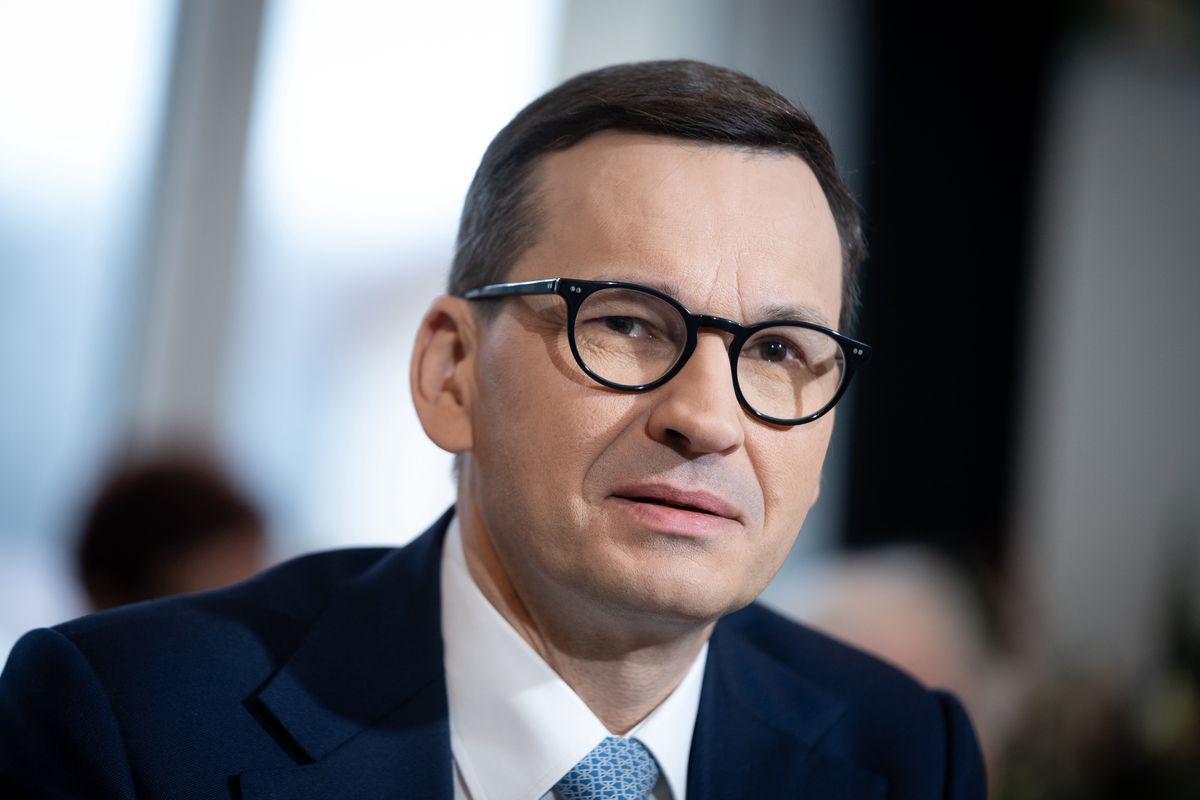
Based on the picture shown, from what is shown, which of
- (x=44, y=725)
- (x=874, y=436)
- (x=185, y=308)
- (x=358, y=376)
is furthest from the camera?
(x=874, y=436)

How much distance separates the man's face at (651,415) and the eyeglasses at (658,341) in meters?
0.01

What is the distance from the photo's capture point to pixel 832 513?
15.0 ft

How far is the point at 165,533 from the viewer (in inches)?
92.0

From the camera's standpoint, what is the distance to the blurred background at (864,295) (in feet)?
9.66

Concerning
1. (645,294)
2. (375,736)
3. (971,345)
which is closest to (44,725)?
(375,736)

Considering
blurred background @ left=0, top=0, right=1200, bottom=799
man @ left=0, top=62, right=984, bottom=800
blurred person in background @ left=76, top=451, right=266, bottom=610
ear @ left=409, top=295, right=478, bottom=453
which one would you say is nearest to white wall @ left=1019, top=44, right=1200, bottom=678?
blurred background @ left=0, top=0, right=1200, bottom=799

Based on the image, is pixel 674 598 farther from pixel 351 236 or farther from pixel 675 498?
pixel 351 236

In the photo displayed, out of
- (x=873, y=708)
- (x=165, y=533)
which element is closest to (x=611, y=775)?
(x=873, y=708)

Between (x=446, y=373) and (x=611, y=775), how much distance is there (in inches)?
19.6

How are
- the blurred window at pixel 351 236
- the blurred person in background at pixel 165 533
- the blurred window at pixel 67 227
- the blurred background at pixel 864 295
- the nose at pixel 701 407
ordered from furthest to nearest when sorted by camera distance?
1. the blurred window at pixel 351 236
2. the blurred background at pixel 864 295
3. the blurred window at pixel 67 227
4. the blurred person in background at pixel 165 533
5. the nose at pixel 701 407

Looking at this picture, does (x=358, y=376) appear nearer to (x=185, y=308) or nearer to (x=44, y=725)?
(x=185, y=308)

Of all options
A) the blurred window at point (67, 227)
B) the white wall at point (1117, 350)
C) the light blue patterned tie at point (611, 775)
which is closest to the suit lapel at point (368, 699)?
the light blue patterned tie at point (611, 775)

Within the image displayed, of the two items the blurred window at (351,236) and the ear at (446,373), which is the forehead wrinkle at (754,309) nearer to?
the ear at (446,373)

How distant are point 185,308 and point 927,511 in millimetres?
2835
